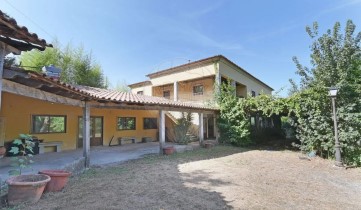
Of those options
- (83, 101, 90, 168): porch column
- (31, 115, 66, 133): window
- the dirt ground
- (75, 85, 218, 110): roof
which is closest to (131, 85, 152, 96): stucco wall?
(75, 85, 218, 110): roof

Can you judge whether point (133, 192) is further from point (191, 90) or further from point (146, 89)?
point (146, 89)

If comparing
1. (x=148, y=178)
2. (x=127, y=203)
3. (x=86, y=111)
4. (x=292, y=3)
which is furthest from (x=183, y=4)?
(x=127, y=203)

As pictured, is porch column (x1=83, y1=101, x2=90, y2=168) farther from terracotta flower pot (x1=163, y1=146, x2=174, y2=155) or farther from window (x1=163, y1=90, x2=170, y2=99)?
window (x1=163, y1=90, x2=170, y2=99)

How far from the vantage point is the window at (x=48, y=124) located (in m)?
10.7

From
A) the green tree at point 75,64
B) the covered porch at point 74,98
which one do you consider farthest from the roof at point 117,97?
the green tree at point 75,64

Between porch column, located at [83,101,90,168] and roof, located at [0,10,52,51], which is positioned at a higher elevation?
roof, located at [0,10,52,51]

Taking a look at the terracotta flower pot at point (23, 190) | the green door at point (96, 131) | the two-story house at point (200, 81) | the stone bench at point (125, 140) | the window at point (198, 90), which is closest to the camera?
the terracotta flower pot at point (23, 190)

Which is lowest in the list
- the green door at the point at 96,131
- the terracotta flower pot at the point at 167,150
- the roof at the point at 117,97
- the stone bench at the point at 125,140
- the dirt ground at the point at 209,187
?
the dirt ground at the point at 209,187

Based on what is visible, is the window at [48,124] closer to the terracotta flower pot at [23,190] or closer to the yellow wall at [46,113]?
the yellow wall at [46,113]

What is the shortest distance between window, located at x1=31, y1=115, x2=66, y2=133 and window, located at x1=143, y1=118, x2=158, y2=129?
21.5ft

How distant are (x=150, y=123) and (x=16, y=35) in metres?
14.7

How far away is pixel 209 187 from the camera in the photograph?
19.8ft

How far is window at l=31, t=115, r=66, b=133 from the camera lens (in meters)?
10.7

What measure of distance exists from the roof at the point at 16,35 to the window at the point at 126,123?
11.2 meters
